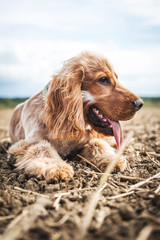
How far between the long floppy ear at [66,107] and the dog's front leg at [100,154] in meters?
0.42

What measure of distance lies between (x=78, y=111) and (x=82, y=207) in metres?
1.28

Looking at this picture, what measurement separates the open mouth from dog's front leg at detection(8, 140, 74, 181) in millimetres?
676

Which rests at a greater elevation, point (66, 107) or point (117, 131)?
point (66, 107)

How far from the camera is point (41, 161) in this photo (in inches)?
103

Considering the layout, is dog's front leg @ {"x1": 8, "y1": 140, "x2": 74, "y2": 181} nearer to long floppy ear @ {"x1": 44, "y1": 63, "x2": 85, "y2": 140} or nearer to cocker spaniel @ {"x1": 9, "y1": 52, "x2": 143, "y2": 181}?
cocker spaniel @ {"x1": 9, "y1": 52, "x2": 143, "y2": 181}

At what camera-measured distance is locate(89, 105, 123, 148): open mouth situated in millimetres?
2791

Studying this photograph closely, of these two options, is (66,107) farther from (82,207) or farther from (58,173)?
(82,207)

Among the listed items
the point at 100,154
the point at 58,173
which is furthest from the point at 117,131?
the point at 58,173

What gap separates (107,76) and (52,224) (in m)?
1.93

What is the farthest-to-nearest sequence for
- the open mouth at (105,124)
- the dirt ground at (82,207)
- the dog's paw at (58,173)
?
the open mouth at (105,124) → the dog's paw at (58,173) → the dirt ground at (82,207)

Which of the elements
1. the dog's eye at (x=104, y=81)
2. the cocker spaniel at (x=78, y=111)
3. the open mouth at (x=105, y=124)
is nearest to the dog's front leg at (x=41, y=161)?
the cocker spaniel at (x=78, y=111)

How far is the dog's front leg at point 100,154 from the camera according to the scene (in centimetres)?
275

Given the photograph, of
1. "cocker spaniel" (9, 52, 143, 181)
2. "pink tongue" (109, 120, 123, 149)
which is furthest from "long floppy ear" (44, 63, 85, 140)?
"pink tongue" (109, 120, 123, 149)

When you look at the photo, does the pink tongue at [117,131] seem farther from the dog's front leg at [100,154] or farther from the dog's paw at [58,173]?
the dog's paw at [58,173]
